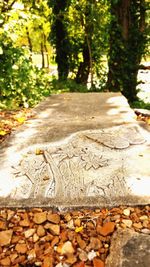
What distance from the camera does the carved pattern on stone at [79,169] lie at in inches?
90.2

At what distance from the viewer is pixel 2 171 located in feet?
8.47

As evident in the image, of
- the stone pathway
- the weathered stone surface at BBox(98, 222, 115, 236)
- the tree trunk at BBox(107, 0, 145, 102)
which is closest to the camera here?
the stone pathway

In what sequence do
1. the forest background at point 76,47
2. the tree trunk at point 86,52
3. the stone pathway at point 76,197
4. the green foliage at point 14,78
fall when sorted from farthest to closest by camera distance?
the tree trunk at point 86,52
the forest background at point 76,47
the green foliage at point 14,78
the stone pathway at point 76,197

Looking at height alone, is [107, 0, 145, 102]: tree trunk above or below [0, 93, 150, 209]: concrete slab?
above

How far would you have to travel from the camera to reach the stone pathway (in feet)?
5.91

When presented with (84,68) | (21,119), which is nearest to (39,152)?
(21,119)

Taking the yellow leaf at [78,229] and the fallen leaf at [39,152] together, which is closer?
the yellow leaf at [78,229]

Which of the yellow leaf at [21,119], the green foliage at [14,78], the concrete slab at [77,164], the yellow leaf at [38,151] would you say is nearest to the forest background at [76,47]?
the green foliage at [14,78]

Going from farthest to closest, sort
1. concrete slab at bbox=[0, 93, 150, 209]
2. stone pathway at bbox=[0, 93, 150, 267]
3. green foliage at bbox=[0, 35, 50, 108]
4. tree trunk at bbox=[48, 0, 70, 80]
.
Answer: tree trunk at bbox=[48, 0, 70, 80], green foliage at bbox=[0, 35, 50, 108], concrete slab at bbox=[0, 93, 150, 209], stone pathway at bbox=[0, 93, 150, 267]

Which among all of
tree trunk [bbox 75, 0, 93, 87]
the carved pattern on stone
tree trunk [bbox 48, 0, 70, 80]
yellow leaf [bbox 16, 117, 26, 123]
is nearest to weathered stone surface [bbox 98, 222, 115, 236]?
the carved pattern on stone

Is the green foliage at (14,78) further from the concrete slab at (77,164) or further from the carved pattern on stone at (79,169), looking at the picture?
the carved pattern on stone at (79,169)

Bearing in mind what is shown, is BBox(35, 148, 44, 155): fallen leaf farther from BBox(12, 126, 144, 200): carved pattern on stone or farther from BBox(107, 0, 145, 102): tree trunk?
BBox(107, 0, 145, 102): tree trunk

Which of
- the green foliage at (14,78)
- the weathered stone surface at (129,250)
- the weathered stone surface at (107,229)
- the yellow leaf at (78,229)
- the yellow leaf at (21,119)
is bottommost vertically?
the yellow leaf at (78,229)

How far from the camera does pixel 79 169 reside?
260 cm
